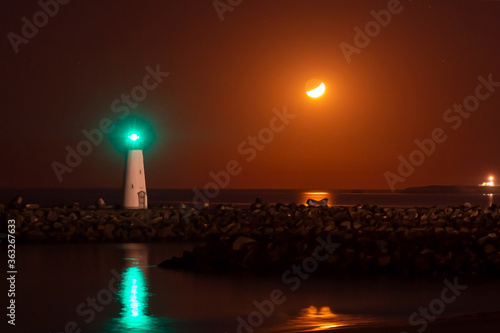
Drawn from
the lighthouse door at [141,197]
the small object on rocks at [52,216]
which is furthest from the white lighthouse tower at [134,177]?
the small object on rocks at [52,216]

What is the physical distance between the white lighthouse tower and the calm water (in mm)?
11779

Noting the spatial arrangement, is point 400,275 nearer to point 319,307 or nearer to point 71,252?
point 319,307

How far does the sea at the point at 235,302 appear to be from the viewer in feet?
36.3

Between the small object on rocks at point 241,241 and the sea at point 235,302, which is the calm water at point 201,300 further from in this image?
the small object on rocks at point 241,241

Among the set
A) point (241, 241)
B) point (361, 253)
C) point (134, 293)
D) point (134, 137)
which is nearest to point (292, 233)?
point (241, 241)

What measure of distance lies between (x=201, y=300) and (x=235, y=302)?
0.65 meters

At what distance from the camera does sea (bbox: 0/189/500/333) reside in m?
11.1

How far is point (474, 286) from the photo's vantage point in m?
15.1

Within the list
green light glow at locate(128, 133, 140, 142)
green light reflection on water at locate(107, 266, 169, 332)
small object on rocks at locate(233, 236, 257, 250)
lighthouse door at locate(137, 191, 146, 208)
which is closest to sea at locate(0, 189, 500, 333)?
green light reflection on water at locate(107, 266, 169, 332)

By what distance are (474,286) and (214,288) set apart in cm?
450

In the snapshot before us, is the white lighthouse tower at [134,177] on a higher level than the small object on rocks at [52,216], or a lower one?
higher

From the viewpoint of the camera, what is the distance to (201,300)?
13820mm

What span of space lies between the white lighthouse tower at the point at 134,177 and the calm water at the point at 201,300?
11.8 meters

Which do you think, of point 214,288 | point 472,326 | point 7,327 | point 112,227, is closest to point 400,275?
point 214,288
